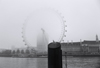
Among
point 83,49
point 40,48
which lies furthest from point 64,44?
point 40,48

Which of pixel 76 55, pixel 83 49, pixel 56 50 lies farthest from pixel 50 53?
pixel 83 49

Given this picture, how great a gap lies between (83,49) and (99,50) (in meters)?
8.05

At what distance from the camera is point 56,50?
2748 millimetres

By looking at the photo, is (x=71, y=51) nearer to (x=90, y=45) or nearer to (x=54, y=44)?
(x=90, y=45)

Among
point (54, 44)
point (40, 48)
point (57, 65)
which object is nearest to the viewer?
point (57, 65)

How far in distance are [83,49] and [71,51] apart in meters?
6.45

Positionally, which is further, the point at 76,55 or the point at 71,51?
the point at 71,51

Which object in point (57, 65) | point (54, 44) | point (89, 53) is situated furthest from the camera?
point (89, 53)

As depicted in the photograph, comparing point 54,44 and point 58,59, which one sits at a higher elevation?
point 54,44

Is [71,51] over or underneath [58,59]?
underneath

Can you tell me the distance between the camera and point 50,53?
2.74m

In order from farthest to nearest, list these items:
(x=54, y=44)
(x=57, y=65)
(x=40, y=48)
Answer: (x=40, y=48) < (x=54, y=44) < (x=57, y=65)

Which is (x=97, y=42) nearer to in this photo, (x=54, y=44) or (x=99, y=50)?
(x=99, y=50)

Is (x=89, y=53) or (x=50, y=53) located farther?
(x=89, y=53)
